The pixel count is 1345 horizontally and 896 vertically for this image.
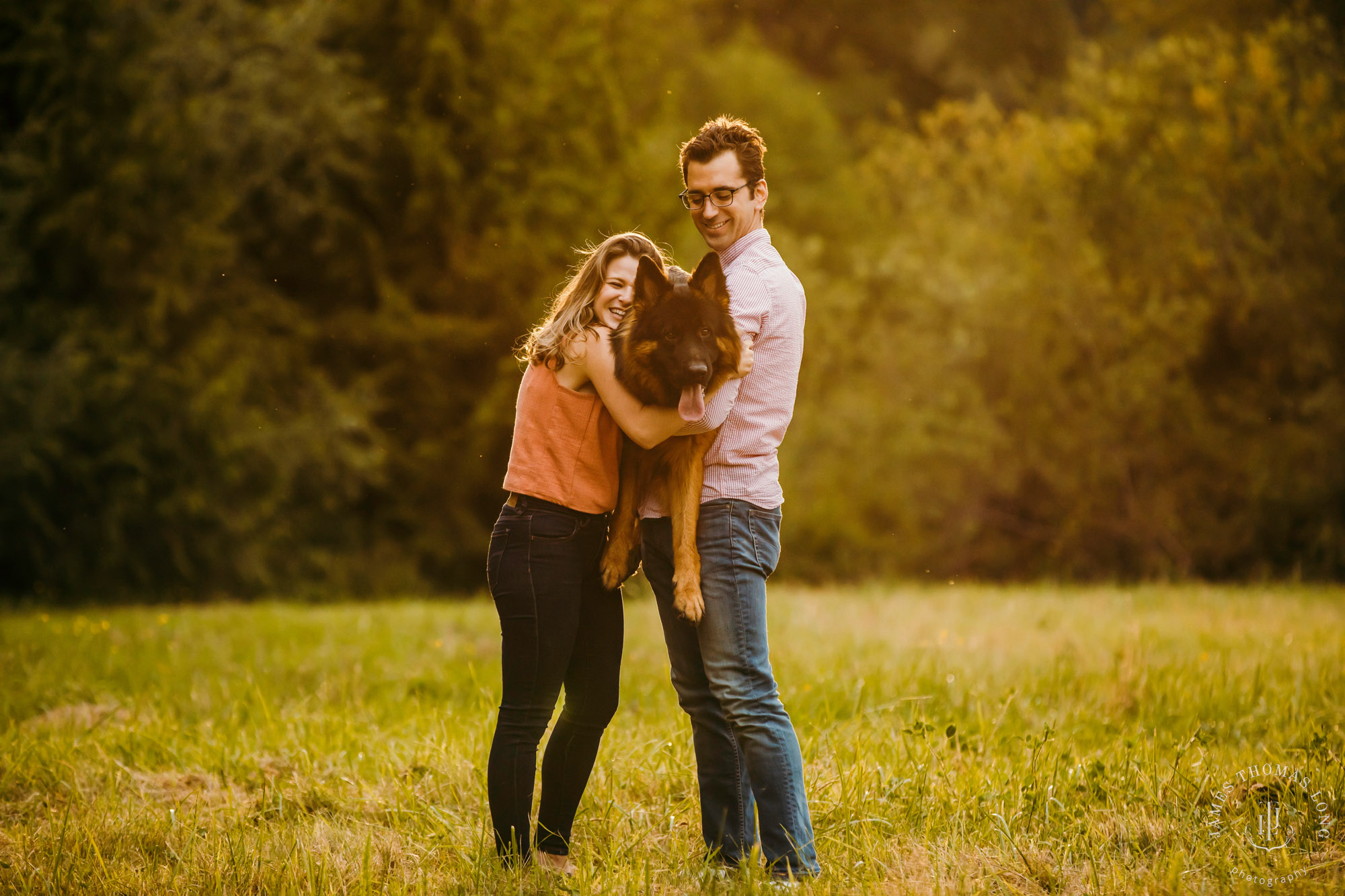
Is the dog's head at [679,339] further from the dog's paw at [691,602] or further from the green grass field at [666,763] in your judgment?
the green grass field at [666,763]

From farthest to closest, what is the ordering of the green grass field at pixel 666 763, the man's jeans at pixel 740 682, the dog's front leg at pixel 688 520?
the green grass field at pixel 666 763
the dog's front leg at pixel 688 520
the man's jeans at pixel 740 682

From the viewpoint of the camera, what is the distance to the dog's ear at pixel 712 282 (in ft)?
11.1

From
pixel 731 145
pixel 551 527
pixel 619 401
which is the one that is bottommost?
pixel 551 527

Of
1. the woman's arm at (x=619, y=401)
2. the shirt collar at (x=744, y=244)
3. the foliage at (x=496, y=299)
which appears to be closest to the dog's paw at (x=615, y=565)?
the woman's arm at (x=619, y=401)

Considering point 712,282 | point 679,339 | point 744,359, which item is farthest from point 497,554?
point 712,282

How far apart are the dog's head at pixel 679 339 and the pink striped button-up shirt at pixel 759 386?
62 millimetres

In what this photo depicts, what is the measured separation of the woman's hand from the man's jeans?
0.41 meters

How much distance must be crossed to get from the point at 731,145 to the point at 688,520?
1.22 m

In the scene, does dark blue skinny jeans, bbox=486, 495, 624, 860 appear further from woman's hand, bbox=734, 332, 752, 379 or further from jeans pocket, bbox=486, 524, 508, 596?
woman's hand, bbox=734, 332, 752, 379

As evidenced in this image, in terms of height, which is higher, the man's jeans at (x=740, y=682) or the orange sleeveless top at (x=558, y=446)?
the orange sleeveless top at (x=558, y=446)

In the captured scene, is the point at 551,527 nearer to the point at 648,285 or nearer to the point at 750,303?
the point at 648,285

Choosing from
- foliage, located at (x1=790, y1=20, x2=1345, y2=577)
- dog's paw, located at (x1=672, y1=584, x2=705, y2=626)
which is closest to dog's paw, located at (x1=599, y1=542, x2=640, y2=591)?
dog's paw, located at (x1=672, y1=584, x2=705, y2=626)

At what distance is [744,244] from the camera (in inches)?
138

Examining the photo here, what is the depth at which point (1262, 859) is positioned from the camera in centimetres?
338
